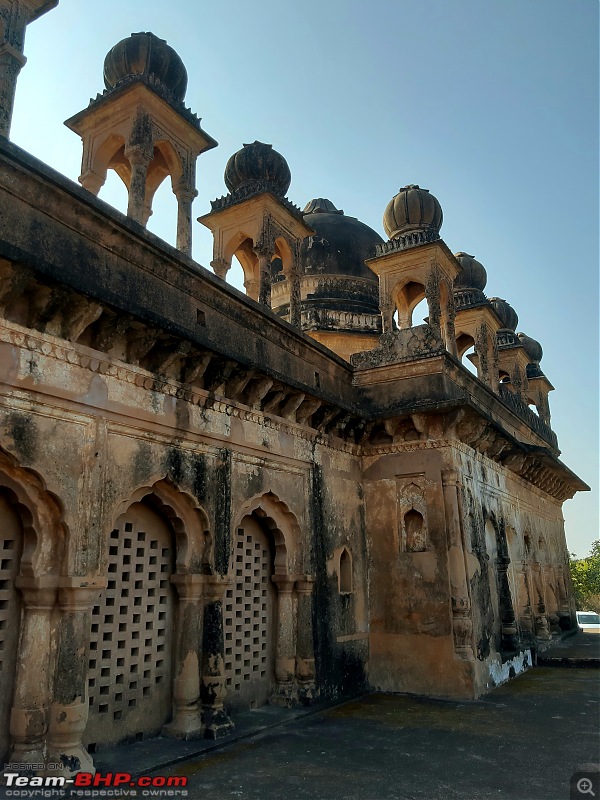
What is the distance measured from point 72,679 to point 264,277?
6.07 metres

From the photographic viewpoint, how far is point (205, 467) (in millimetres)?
7008

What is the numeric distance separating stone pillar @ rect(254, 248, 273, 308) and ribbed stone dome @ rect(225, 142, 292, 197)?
1.09 metres

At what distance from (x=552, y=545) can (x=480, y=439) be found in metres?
9.31

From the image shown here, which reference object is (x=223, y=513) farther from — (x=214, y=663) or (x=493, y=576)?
(x=493, y=576)

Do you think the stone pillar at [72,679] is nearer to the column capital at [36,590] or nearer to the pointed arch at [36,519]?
the column capital at [36,590]

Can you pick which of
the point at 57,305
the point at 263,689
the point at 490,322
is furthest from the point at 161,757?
the point at 490,322

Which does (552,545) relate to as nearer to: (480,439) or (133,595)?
(480,439)

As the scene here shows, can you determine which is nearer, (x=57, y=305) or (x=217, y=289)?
(x=57, y=305)

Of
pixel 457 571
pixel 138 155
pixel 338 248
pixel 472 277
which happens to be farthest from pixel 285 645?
pixel 338 248

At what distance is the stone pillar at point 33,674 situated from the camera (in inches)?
192

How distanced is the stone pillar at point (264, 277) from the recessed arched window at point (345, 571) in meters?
3.90

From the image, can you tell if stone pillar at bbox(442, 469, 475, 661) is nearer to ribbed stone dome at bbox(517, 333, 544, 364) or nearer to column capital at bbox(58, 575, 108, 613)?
column capital at bbox(58, 575, 108, 613)

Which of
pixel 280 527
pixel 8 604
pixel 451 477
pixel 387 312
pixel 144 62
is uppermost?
pixel 144 62

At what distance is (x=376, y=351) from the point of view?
10.8 m
